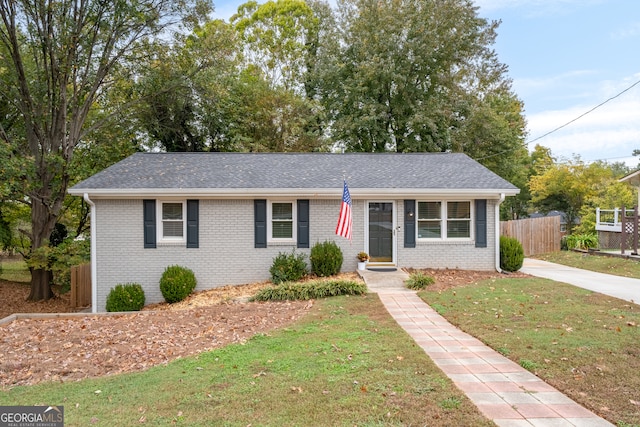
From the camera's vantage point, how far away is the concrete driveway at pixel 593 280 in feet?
31.7

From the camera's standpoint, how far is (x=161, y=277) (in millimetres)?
11570

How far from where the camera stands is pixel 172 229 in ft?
39.7

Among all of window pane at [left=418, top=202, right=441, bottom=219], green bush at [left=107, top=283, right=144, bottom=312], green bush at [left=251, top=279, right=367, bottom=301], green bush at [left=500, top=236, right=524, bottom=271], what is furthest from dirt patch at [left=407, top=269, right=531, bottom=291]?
green bush at [left=107, top=283, right=144, bottom=312]

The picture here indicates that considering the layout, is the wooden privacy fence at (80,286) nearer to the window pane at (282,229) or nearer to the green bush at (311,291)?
the window pane at (282,229)

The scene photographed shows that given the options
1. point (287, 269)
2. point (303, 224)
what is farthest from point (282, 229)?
point (287, 269)

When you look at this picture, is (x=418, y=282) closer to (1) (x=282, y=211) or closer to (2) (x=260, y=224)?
(1) (x=282, y=211)

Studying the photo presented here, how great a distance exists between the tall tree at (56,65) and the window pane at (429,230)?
11016 mm

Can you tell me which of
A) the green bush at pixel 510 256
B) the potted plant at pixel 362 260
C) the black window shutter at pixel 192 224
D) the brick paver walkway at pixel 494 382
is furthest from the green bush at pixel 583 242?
the black window shutter at pixel 192 224

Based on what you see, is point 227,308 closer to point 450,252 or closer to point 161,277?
point 161,277

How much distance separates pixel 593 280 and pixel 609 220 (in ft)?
41.4

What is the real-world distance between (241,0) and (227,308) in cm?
2723

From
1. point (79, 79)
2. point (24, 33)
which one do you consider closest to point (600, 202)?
point (79, 79)

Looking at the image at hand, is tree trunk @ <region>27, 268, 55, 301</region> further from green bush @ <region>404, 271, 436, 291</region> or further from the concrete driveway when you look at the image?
the concrete driveway

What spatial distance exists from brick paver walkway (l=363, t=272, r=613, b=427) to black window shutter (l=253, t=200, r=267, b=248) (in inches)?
224
